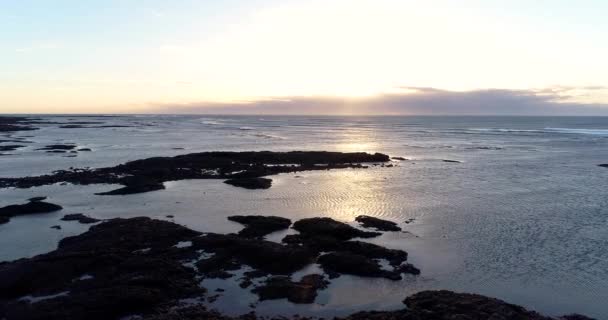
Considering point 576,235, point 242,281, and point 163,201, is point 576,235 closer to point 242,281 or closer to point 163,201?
point 242,281

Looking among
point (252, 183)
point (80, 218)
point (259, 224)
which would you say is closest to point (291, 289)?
point (259, 224)

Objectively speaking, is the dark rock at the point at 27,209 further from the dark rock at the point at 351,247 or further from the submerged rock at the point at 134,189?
the dark rock at the point at 351,247

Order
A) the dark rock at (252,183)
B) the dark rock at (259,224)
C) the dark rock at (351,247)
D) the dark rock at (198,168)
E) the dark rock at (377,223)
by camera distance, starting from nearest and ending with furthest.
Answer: the dark rock at (351,247)
the dark rock at (259,224)
the dark rock at (377,223)
the dark rock at (252,183)
the dark rock at (198,168)

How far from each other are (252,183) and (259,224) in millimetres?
14567

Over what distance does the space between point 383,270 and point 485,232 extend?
9.27 metres

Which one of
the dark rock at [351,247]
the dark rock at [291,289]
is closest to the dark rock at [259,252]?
the dark rock at [351,247]

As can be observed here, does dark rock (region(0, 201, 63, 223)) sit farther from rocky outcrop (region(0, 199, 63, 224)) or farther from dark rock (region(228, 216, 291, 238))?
dark rock (region(228, 216, 291, 238))

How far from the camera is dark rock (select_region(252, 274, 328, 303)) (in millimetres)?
17375

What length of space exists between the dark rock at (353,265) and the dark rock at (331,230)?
3.17 m

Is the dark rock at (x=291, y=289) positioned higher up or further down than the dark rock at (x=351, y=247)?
further down

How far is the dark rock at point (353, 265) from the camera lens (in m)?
19.6

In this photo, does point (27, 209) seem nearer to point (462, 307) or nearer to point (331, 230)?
point (331, 230)

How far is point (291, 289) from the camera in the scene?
58.7ft

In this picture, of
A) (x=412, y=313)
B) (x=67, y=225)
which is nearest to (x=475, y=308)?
(x=412, y=313)
